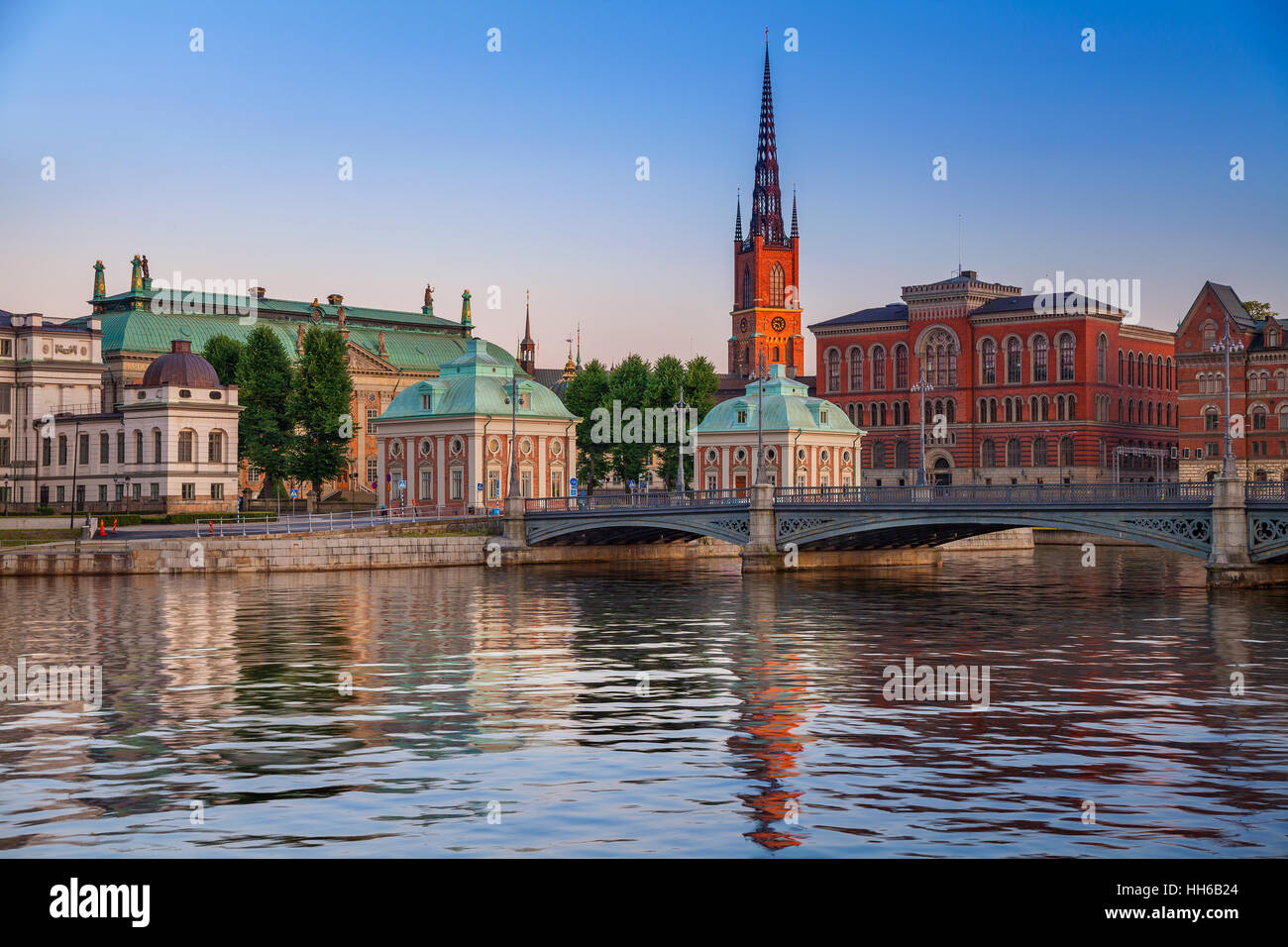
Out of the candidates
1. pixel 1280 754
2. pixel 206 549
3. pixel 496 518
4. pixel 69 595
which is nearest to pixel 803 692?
pixel 1280 754

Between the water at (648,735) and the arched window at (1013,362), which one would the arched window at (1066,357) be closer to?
the arched window at (1013,362)

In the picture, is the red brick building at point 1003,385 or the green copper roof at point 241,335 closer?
the red brick building at point 1003,385

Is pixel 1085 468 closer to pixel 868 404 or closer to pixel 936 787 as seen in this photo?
pixel 868 404

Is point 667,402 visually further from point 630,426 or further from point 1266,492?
point 1266,492

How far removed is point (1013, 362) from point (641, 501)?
60331mm

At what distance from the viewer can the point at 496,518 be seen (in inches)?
3317

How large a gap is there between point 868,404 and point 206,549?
84.5m

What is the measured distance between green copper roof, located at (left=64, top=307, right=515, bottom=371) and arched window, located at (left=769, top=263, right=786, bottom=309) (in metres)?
43.9

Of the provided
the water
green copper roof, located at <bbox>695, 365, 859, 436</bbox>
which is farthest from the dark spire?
the water

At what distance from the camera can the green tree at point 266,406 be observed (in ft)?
350

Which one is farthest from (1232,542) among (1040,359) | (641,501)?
(1040,359)

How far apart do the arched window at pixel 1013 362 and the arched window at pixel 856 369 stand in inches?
621

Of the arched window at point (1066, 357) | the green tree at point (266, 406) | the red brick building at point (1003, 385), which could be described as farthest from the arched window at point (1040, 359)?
the green tree at point (266, 406)

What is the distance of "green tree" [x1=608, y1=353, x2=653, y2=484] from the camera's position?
121 metres
